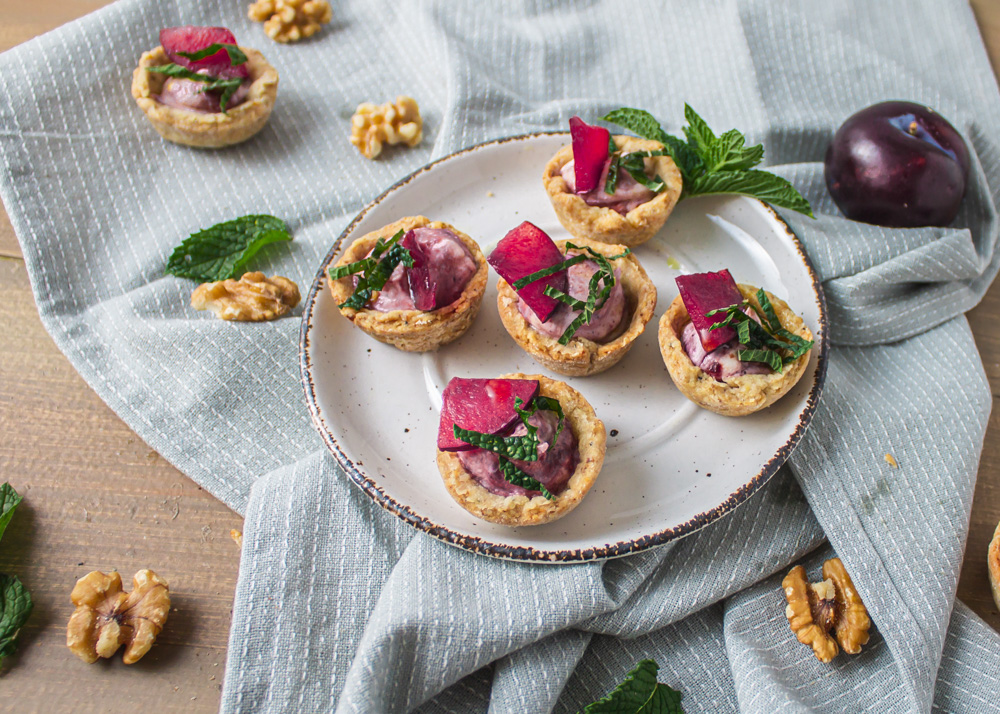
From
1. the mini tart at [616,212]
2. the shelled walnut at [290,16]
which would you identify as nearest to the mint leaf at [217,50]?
the shelled walnut at [290,16]

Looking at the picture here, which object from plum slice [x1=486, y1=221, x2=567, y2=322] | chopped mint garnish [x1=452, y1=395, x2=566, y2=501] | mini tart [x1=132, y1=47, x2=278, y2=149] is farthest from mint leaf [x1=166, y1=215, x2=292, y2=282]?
chopped mint garnish [x1=452, y1=395, x2=566, y2=501]

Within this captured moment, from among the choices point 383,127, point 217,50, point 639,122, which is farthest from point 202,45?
point 639,122

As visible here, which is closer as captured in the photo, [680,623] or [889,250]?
[680,623]

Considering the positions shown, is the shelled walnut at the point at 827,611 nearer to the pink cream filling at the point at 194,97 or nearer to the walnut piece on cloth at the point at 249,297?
the walnut piece on cloth at the point at 249,297

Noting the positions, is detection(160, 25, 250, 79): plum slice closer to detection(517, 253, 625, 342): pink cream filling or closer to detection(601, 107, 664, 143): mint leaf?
detection(601, 107, 664, 143): mint leaf

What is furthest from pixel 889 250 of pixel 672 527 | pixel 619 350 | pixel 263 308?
pixel 263 308

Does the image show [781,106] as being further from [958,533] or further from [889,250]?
[958,533]

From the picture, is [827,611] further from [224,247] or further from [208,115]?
[208,115]
